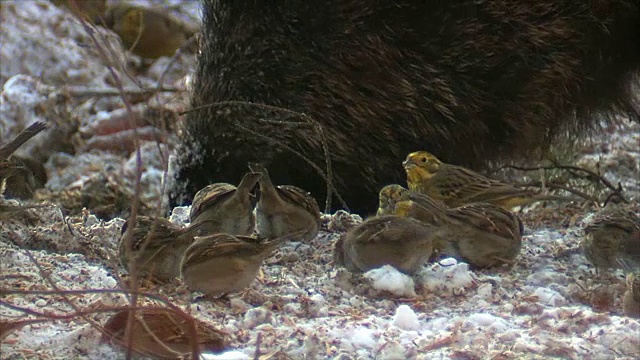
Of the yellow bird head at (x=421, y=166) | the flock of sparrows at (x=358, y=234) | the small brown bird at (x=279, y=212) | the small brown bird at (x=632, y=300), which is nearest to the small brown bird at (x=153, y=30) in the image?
the yellow bird head at (x=421, y=166)

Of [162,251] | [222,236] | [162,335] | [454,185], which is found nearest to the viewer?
[162,335]

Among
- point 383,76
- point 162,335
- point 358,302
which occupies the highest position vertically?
point 383,76

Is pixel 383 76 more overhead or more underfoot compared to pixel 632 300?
more overhead

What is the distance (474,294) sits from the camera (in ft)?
9.58

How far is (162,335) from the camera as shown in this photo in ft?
7.84

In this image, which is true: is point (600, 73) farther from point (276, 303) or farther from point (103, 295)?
point (103, 295)

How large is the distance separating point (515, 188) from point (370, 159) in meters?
0.51

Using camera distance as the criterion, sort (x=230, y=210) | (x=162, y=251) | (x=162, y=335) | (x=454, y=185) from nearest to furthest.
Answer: (x=162, y=335) < (x=162, y=251) < (x=230, y=210) < (x=454, y=185)

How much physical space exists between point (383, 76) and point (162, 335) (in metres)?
1.79

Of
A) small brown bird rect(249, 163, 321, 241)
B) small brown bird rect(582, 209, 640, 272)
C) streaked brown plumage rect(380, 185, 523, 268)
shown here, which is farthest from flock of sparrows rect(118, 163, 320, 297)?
small brown bird rect(582, 209, 640, 272)

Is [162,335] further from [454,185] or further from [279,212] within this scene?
[454,185]

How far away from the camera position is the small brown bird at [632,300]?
2.63 metres

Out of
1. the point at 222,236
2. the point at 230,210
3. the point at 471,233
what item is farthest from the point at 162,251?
the point at 471,233

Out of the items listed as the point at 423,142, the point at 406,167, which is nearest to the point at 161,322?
the point at 406,167
